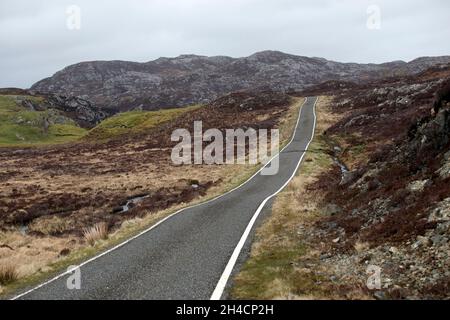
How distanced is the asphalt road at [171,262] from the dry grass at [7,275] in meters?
1.78

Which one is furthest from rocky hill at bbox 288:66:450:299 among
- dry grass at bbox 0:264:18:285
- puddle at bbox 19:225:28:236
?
puddle at bbox 19:225:28:236

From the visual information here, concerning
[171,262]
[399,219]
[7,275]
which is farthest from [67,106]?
[399,219]

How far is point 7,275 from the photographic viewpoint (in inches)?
488

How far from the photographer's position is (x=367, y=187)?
17.7 meters

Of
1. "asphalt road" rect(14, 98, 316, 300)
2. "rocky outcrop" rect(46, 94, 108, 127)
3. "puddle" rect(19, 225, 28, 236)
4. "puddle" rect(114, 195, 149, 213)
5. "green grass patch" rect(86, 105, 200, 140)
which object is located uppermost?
"rocky outcrop" rect(46, 94, 108, 127)

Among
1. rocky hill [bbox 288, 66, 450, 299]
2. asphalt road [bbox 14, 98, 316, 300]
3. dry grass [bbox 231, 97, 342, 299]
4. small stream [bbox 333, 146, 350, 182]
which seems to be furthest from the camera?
small stream [bbox 333, 146, 350, 182]

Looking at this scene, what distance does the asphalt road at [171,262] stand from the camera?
33.0 ft

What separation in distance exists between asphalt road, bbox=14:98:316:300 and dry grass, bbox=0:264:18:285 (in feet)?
5.85

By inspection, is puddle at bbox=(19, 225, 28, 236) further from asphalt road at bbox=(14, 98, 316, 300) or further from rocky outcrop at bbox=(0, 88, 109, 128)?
rocky outcrop at bbox=(0, 88, 109, 128)

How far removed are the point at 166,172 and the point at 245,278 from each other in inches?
1508

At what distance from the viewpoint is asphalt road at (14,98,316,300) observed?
1005 centimetres

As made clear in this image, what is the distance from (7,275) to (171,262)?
194 inches
